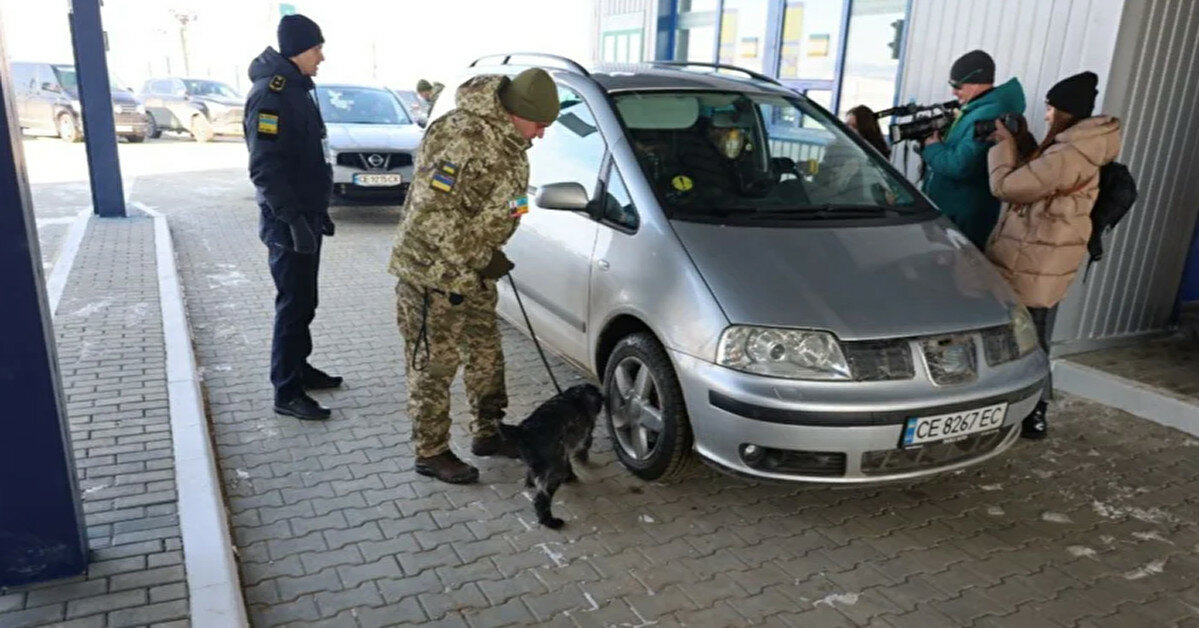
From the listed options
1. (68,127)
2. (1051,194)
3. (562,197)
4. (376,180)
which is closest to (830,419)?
(562,197)

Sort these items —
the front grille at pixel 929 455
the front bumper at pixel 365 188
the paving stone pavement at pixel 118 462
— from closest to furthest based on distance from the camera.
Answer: the paving stone pavement at pixel 118 462
the front grille at pixel 929 455
the front bumper at pixel 365 188

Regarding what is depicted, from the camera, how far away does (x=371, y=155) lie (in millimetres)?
9562

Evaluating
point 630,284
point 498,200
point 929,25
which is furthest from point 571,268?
point 929,25

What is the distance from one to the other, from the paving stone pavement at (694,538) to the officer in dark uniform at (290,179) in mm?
421

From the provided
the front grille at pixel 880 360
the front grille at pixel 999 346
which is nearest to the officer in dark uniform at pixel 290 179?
the front grille at pixel 880 360

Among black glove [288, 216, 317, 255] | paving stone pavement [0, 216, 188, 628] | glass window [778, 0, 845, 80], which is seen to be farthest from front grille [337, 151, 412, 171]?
black glove [288, 216, 317, 255]

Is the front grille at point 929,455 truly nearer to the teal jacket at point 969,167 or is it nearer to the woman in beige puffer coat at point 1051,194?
the woman in beige puffer coat at point 1051,194

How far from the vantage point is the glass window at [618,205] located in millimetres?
3654

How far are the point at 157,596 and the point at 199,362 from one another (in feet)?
9.07

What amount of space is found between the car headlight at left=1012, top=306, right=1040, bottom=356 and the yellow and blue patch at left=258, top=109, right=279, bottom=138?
341 cm

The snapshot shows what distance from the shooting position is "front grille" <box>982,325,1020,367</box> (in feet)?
10.8

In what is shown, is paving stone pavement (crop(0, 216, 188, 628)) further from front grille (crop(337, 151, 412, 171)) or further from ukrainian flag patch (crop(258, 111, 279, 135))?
front grille (crop(337, 151, 412, 171))

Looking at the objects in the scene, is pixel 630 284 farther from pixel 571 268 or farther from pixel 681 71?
pixel 681 71

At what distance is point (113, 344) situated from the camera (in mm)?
4758
